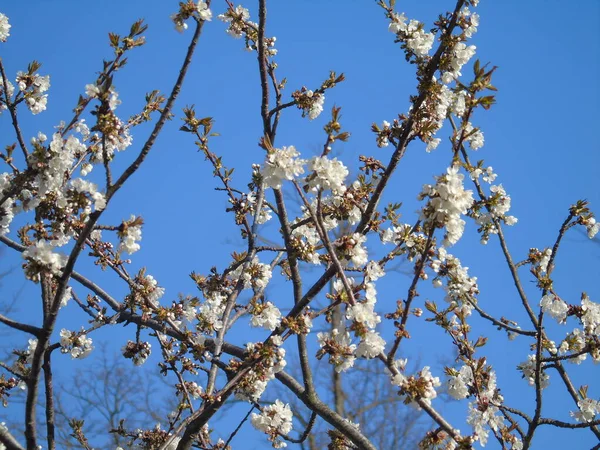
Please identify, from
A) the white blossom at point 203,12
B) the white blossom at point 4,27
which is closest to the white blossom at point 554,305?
the white blossom at point 203,12

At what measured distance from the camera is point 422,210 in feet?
7.65

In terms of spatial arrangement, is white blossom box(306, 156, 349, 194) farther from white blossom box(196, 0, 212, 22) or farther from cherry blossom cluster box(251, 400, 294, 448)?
cherry blossom cluster box(251, 400, 294, 448)

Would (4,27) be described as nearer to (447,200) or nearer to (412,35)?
(412,35)

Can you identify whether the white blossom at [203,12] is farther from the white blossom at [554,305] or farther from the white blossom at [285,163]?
the white blossom at [554,305]

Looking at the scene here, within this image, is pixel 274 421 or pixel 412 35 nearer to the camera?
pixel 412 35

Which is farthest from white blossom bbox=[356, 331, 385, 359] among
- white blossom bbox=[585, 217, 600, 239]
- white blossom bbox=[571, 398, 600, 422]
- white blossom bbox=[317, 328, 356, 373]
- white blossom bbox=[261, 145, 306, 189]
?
white blossom bbox=[585, 217, 600, 239]

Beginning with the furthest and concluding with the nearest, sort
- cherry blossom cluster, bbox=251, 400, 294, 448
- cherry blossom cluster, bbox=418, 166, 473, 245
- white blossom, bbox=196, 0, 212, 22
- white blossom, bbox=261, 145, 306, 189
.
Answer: cherry blossom cluster, bbox=251, 400, 294, 448 → white blossom, bbox=196, 0, 212, 22 → white blossom, bbox=261, 145, 306, 189 → cherry blossom cluster, bbox=418, 166, 473, 245

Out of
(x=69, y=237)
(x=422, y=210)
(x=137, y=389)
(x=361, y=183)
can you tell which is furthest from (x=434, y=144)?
(x=137, y=389)

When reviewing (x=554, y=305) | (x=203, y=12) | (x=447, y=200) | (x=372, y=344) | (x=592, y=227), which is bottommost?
(x=372, y=344)

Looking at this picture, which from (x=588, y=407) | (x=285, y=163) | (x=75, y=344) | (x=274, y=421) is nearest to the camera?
(x=285, y=163)

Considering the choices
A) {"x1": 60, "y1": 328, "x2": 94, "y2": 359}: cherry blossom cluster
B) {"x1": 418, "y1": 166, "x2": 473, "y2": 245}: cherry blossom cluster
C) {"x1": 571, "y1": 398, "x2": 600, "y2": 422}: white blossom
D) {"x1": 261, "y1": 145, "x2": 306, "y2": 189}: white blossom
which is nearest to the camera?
{"x1": 418, "y1": 166, "x2": 473, "y2": 245}: cherry blossom cluster

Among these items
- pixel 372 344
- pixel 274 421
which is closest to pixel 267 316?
pixel 274 421

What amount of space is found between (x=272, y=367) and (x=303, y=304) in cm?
39

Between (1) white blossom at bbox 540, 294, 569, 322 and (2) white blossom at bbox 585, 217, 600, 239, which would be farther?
(2) white blossom at bbox 585, 217, 600, 239
